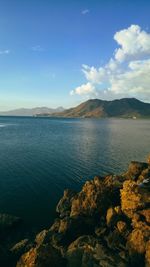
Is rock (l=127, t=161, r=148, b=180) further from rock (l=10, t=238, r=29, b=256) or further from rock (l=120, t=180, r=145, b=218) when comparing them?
rock (l=10, t=238, r=29, b=256)

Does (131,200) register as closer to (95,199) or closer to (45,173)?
(95,199)

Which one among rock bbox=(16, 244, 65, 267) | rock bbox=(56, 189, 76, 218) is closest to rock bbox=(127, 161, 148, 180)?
rock bbox=(56, 189, 76, 218)

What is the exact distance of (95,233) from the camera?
30.9m

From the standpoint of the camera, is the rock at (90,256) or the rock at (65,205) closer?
the rock at (90,256)

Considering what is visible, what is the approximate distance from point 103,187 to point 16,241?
14.4 meters

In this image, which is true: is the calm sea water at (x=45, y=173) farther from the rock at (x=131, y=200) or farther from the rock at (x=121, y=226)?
the rock at (x=131, y=200)

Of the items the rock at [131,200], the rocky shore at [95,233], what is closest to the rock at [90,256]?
the rocky shore at [95,233]

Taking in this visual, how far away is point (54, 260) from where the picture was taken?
76.2 feet

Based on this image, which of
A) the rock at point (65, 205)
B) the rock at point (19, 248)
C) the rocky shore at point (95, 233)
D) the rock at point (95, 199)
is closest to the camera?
the rocky shore at point (95, 233)

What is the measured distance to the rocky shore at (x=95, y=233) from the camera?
23.8m

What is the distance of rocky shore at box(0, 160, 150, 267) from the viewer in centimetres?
2384

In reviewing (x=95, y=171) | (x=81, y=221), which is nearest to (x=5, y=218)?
(x=81, y=221)

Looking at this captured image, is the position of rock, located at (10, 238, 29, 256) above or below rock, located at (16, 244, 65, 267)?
below

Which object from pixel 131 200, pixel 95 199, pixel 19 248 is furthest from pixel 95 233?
pixel 19 248
